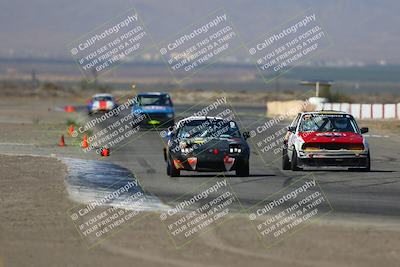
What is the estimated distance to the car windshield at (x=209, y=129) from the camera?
21.9 meters

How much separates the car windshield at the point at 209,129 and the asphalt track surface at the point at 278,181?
0.83 metres

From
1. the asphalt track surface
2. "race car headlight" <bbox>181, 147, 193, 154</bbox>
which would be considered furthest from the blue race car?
→ "race car headlight" <bbox>181, 147, 193, 154</bbox>

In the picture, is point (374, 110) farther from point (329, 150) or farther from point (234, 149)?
point (234, 149)

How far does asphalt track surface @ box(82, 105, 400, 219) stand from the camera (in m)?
16.8

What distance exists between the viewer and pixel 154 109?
43.8 meters

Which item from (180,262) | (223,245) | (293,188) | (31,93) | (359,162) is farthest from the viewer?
(31,93)

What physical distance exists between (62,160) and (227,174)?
4.46 meters

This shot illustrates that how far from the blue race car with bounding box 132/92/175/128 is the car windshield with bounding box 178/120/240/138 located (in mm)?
20480

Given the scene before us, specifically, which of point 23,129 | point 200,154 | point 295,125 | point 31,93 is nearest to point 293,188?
point 200,154

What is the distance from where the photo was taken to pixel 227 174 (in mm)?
22000

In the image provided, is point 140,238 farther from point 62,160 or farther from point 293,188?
point 62,160

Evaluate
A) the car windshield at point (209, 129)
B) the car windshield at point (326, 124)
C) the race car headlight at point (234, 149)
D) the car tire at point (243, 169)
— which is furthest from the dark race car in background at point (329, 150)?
the race car headlight at point (234, 149)

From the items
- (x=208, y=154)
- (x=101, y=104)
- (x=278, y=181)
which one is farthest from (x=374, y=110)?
(x=278, y=181)

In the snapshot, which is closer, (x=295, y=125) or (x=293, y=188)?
(x=293, y=188)
